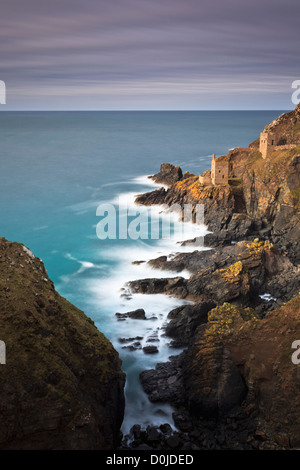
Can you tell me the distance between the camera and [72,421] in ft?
53.8

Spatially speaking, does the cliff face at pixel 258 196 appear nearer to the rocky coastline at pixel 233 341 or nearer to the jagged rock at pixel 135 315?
the rocky coastline at pixel 233 341

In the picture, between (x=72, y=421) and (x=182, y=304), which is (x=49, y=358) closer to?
(x=72, y=421)

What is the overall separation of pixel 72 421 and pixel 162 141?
139278 mm

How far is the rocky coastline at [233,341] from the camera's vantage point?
19.7 meters

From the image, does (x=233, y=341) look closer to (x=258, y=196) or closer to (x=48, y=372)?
(x=48, y=372)

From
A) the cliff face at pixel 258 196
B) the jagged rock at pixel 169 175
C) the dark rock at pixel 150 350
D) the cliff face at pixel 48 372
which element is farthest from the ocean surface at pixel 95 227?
the cliff face at pixel 258 196

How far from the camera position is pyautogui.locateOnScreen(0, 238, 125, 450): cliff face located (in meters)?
15.8

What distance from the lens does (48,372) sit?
16828mm

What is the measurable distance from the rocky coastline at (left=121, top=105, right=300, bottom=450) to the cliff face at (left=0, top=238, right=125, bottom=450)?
3295 millimetres

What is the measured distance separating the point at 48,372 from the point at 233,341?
11.2 metres

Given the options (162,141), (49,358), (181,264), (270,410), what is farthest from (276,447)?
(162,141)

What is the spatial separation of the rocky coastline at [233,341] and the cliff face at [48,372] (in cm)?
329

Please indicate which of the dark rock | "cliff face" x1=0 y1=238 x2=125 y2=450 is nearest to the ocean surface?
the dark rock

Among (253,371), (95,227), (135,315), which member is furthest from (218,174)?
(253,371)
